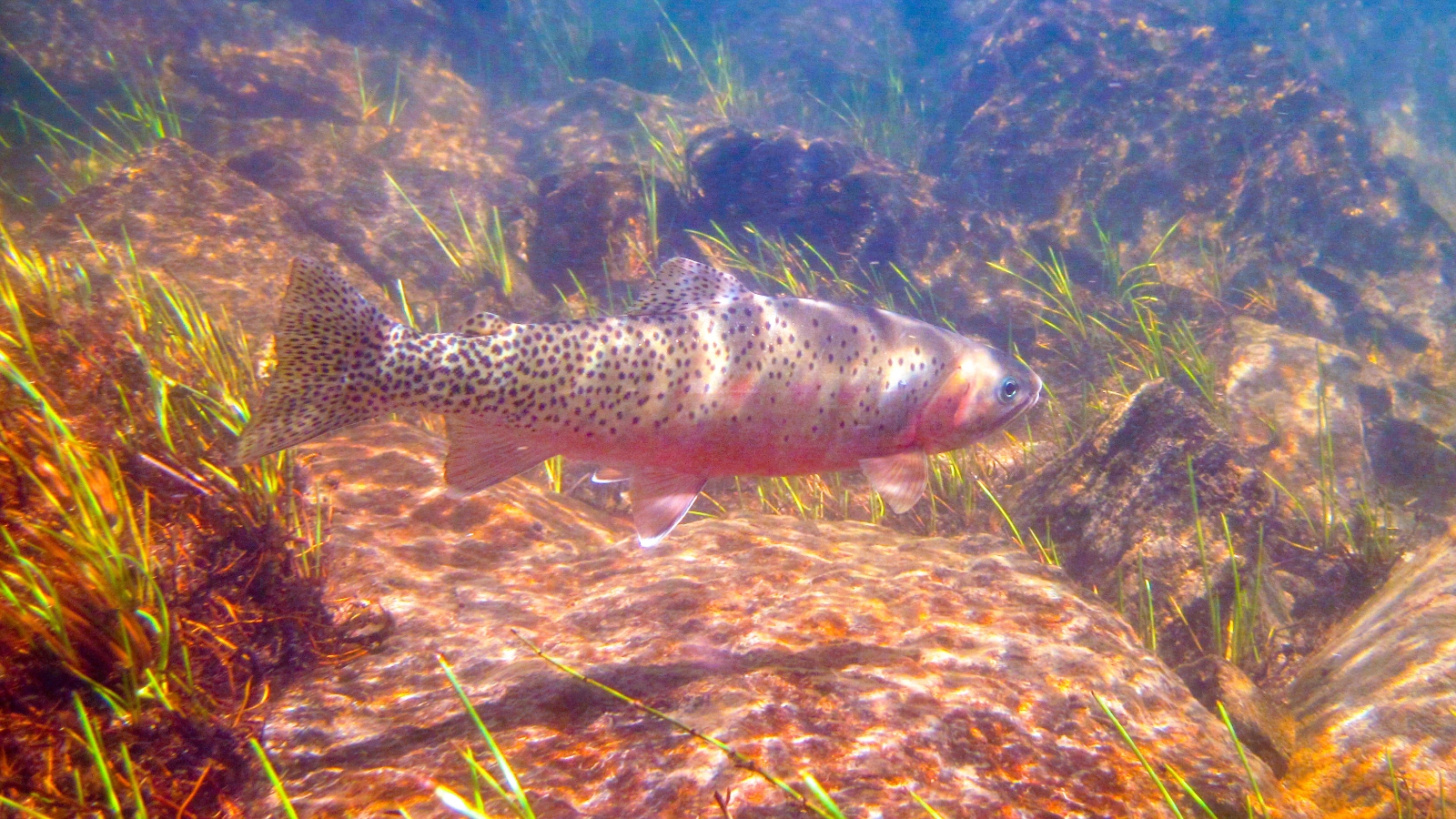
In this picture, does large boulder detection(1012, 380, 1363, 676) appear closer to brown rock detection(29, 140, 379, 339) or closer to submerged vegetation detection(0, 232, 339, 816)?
submerged vegetation detection(0, 232, 339, 816)

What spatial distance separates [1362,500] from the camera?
570cm

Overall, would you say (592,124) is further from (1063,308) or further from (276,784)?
(276,784)

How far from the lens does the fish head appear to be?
3311 mm

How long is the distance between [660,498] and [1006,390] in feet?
6.24

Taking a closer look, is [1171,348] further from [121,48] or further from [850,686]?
[121,48]

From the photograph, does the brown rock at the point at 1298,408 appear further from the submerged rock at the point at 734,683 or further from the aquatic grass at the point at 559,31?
the aquatic grass at the point at 559,31

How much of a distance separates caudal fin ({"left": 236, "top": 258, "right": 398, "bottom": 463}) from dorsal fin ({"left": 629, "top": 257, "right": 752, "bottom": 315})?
1.26 m

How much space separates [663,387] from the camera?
3010 millimetres

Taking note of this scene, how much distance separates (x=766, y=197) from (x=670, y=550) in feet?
23.1

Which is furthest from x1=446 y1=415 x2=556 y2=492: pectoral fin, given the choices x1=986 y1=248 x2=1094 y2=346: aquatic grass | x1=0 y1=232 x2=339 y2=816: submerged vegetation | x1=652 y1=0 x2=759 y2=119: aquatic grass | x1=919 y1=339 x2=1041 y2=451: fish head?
x1=652 y1=0 x2=759 y2=119: aquatic grass

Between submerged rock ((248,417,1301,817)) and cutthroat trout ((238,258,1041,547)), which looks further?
cutthroat trout ((238,258,1041,547))

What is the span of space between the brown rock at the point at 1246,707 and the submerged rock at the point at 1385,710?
7 centimetres

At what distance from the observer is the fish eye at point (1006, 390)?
3.33 metres

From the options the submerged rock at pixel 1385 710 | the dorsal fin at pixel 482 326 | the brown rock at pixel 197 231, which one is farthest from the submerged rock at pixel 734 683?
the brown rock at pixel 197 231
